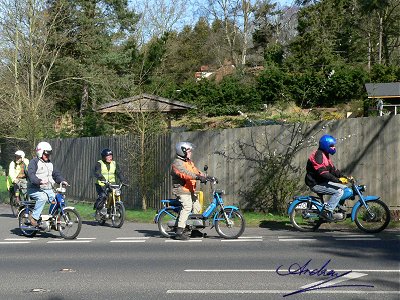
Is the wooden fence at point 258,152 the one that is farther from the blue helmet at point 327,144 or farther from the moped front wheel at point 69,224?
the moped front wheel at point 69,224

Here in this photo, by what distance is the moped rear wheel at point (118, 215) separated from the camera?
15.7m

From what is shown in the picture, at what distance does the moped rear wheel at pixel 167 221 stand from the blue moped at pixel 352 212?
2.31 m

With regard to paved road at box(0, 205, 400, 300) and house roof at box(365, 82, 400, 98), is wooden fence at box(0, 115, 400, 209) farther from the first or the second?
house roof at box(365, 82, 400, 98)

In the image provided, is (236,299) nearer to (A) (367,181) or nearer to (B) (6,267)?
(B) (6,267)

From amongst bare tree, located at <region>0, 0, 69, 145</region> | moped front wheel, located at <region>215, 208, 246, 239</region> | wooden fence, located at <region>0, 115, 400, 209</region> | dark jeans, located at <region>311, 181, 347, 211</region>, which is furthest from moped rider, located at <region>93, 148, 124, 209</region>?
bare tree, located at <region>0, 0, 69, 145</region>

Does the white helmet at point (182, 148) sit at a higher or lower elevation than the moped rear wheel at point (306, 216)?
higher

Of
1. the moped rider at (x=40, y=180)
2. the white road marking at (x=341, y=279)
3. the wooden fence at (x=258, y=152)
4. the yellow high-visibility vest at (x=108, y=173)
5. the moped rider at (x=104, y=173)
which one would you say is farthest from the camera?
the yellow high-visibility vest at (x=108, y=173)

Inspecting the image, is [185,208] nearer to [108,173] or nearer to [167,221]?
[167,221]

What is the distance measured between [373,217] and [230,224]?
106 inches

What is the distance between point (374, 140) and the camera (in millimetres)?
16094

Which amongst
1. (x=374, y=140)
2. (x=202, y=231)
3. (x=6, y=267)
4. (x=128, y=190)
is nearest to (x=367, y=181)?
(x=374, y=140)

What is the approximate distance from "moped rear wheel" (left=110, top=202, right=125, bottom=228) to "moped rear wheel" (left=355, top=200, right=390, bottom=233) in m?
5.17

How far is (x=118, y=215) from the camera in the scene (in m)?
15.9
